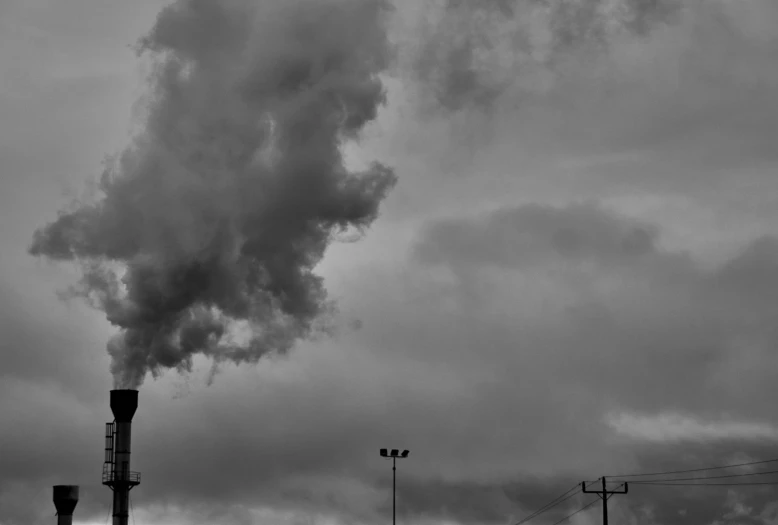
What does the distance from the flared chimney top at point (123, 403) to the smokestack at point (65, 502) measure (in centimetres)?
1702

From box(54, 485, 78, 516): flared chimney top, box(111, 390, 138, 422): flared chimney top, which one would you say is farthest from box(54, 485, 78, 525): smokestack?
box(111, 390, 138, 422): flared chimney top

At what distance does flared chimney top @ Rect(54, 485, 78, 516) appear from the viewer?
9331cm

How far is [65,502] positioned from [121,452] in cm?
1627

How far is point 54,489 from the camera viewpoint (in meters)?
→ 93.8

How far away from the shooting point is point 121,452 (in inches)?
3157

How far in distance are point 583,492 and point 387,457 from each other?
15.8m

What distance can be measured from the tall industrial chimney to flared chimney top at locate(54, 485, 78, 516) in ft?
48.1

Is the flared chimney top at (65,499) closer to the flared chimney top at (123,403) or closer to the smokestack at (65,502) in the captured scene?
the smokestack at (65,502)

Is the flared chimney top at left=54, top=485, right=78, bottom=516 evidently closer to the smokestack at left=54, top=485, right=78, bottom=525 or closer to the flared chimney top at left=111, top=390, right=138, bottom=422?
the smokestack at left=54, top=485, right=78, bottom=525

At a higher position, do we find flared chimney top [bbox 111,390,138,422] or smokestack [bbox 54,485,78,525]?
flared chimney top [bbox 111,390,138,422]

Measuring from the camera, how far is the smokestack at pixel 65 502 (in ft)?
306

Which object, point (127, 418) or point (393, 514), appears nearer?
point (127, 418)

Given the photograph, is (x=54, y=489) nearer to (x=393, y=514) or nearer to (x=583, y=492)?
(x=393, y=514)

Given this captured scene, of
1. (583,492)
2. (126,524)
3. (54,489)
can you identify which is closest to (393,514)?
(583,492)
